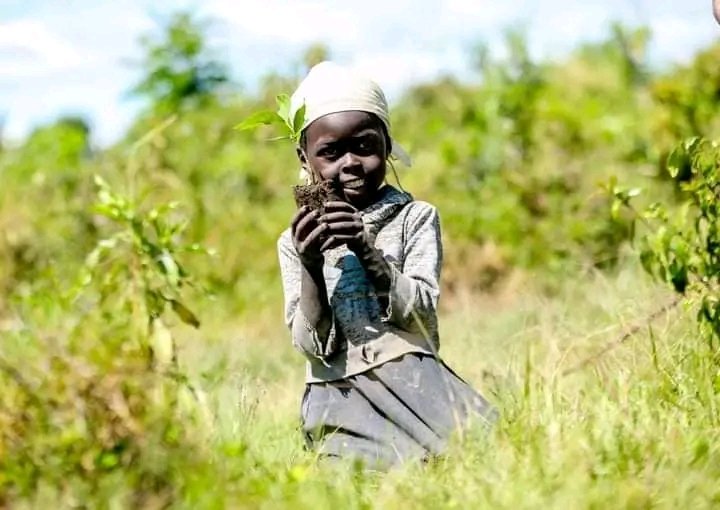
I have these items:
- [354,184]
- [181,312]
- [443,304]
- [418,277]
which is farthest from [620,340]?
[443,304]

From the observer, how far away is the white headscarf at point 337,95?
3.77 metres

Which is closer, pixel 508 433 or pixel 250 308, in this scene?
pixel 508 433

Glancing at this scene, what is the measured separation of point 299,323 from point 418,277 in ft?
1.21

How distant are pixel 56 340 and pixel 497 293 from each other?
574 centimetres

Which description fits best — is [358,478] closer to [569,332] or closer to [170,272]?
[170,272]

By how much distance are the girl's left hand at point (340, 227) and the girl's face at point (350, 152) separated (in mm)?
224

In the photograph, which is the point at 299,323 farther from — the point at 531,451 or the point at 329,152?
the point at 531,451

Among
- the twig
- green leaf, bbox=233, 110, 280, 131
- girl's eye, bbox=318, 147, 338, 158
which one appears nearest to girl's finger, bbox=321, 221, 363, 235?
girl's eye, bbox=318, 147, 338, 158

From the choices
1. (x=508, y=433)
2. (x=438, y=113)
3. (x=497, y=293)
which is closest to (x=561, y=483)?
(x=508, y=433)

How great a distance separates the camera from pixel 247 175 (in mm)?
10812

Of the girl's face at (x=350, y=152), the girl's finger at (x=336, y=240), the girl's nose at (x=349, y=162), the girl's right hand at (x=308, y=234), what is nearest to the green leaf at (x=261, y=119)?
the girl's face at (x=350, y=152)

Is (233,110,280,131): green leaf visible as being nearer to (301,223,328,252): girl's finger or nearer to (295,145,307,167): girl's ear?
(295,145,307,167): girl's ear

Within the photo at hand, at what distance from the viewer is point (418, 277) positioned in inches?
148

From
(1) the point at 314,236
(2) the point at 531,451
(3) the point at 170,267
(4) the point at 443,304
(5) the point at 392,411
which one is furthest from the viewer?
(4) the point at 443,304
